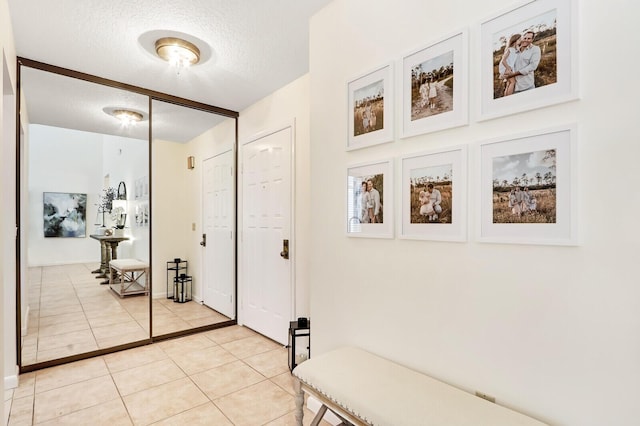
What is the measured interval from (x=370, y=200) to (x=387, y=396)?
925 millimetres

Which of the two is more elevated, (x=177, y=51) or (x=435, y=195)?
(x=177, y=51)

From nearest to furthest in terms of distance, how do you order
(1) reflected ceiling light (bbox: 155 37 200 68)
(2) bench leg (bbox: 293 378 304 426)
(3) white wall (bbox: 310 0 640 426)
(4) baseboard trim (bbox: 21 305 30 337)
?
1. (3) white wall (bbox: 310 0 640 426)
2. (2) bench leg (bbox: 293 378 304 426)
3. (1) reflected ceiling light (bbox: 155 37 200 68)
4. (4) baseboard trim (bbox: 21 305 30 337)

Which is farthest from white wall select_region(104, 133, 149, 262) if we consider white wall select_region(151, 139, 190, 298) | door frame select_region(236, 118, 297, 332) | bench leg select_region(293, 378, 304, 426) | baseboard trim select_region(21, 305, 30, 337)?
bench leg select_region(293, 378, 304, 426)

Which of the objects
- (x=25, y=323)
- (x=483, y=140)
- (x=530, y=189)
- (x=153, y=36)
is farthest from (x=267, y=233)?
(x=530, y=189)

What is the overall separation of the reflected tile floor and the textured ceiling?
2.19 m

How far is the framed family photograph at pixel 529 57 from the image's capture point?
1.08m

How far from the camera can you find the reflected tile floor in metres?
2.02

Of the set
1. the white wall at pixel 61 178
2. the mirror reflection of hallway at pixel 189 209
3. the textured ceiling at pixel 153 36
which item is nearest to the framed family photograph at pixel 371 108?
the textured ceiling at pixel 153 36

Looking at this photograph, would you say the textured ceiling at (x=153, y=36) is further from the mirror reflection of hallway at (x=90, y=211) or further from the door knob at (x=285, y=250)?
the door knob at (x=285, y=250)

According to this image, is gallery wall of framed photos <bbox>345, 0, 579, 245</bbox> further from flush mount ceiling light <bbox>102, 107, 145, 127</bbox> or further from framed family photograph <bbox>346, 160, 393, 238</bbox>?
flush mount ceiling light <bbox>102, 107, 145, 127</bbox>

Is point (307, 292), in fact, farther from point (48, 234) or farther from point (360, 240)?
point (48, 234)

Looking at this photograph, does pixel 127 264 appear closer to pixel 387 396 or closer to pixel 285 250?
pixel 285 250

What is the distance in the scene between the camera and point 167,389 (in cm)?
234

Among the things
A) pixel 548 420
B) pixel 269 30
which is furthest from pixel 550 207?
pixel 269 30
